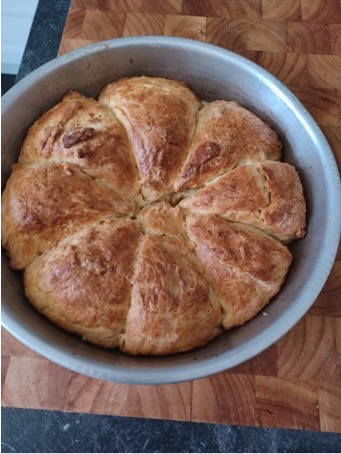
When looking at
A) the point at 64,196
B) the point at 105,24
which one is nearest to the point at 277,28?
the point at 105,24

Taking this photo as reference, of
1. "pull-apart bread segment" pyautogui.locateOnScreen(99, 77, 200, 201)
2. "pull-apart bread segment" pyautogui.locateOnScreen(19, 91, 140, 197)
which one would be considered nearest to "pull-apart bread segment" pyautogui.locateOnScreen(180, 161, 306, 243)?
"pull-apart bread segment" pyautogui.locateOnScreen(99, 77, 200, 201)

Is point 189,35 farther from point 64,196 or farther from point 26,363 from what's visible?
point 26,363

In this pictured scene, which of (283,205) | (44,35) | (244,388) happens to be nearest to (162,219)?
(283,205)

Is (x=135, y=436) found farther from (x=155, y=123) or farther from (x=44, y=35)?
(x=44, y=35)

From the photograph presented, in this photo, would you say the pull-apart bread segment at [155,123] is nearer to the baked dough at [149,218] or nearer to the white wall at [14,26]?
the baked dough at [149,218]

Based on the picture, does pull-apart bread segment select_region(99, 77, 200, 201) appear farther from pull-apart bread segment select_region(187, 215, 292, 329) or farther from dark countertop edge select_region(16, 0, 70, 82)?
dark countertop edge select_region(16, 0, 70, 82)
